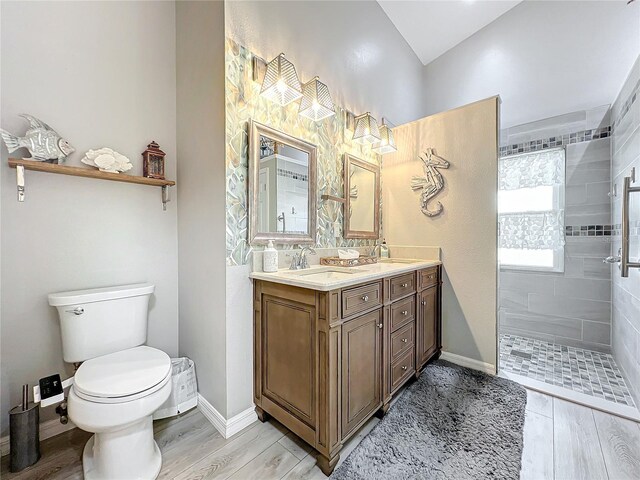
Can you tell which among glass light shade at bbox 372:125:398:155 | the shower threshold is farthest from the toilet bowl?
the shower threshold

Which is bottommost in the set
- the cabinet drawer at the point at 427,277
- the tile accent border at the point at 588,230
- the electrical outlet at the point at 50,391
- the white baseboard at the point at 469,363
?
the white baseboard at the point at 469,363

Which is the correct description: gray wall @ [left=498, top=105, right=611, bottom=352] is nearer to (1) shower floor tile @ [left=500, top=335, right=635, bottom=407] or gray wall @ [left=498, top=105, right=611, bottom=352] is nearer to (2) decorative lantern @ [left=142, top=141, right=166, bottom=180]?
(1) shower floor tile @ [left=500, top=335, right=635, bottom=407]

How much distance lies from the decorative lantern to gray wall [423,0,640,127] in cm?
334

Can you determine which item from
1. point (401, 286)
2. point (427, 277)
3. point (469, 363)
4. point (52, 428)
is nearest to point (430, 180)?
point (427, 277)

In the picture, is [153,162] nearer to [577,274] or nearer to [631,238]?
[631,238]

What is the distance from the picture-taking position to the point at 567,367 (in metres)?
2.27

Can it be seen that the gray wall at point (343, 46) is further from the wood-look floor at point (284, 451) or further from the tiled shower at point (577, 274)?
the wood-look floor at point (284, 451)

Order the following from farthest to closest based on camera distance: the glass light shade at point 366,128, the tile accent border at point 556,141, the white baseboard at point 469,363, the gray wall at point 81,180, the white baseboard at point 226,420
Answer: the tile accent border at point 556,141 → the glass light shade at point 366,128 → the white baseboard at point 469,363 → the white baseboard at point 226,420 → the gray wall at point 81,180

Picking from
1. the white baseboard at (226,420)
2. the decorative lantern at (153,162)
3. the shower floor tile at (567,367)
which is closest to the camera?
the white baseboard at (226,420)

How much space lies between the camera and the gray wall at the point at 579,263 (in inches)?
98.0

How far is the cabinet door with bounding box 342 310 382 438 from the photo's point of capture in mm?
1309

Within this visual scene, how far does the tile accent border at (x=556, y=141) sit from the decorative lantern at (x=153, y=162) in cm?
340

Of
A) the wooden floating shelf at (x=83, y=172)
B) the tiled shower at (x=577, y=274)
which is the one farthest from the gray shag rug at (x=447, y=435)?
the wooden floating shelf at (x=83, y=172)

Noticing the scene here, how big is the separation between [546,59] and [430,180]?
6.23 feet
